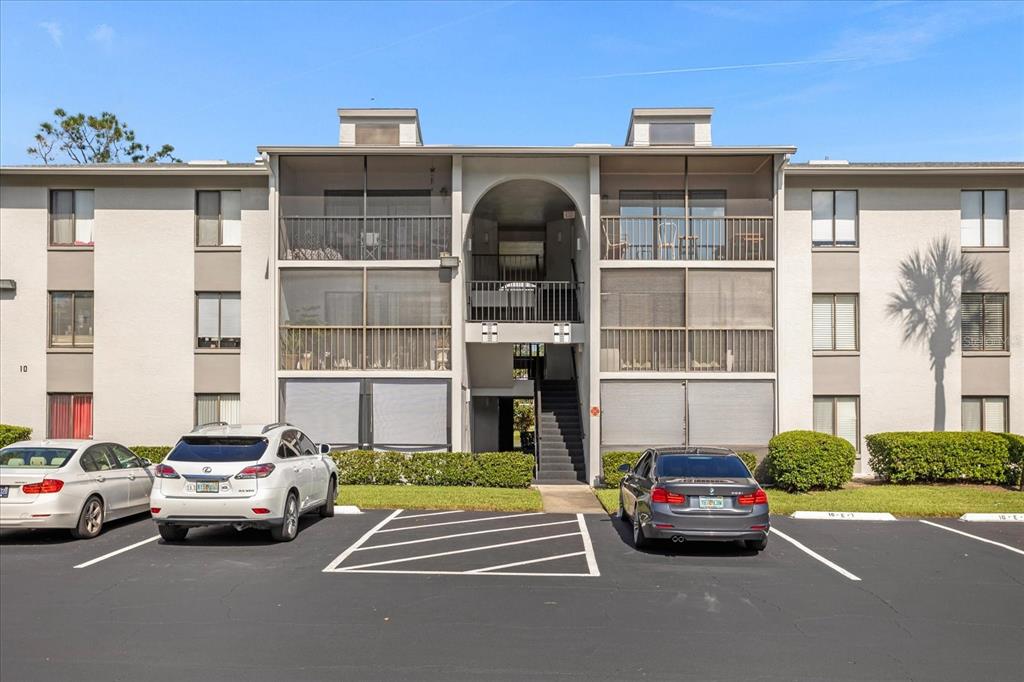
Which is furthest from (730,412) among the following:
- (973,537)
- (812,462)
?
(973,537)

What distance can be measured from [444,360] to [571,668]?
1416 centimetres

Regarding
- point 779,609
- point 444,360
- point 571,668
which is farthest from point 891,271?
point 571,668

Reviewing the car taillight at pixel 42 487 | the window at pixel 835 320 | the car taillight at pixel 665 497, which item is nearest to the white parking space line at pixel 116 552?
the car taillight at pixel 42 487

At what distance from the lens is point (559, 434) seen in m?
→ 22.0

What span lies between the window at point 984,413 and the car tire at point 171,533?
18.4 meters

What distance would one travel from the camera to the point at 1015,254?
822 inches

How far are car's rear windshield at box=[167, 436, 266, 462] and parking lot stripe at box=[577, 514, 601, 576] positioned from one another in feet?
15.7

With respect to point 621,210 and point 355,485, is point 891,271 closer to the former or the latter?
point 621,210

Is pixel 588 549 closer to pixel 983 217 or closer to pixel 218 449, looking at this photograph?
pixel 218 449

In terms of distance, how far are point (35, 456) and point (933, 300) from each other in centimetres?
1979

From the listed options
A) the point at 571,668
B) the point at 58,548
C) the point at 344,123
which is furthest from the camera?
the point at 344,123

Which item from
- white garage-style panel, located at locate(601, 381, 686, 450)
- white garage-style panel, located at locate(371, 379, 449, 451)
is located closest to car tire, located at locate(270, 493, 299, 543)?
white garage-style panel, located at locate(371, 379, 449, 451)

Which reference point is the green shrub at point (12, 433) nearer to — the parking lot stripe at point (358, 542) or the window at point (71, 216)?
the window at point (71, 216)

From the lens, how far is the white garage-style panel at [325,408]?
2028cm
